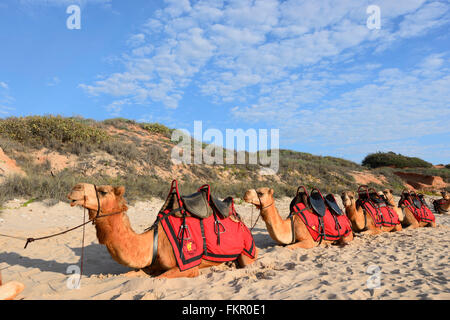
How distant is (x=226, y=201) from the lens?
5051mm

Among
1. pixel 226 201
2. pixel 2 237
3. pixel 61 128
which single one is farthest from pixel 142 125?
pixel 226 201

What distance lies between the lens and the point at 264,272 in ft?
14.4

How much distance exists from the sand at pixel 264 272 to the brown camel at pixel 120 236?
0.79 feet

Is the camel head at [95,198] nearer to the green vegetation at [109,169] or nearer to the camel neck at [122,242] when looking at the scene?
the camel neck at [122,242]

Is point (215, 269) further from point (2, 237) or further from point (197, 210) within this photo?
point (2, 237)

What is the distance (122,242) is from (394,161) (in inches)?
2053

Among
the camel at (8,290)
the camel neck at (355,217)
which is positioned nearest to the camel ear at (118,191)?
the camel at (8,290)

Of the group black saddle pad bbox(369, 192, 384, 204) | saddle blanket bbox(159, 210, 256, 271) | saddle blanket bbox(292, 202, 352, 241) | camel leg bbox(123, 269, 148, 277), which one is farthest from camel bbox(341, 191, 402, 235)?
camel leg bbox(123, 269, 148, 277)

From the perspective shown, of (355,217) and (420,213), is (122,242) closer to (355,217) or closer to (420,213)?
(355,217)

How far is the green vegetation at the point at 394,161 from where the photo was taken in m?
46.5

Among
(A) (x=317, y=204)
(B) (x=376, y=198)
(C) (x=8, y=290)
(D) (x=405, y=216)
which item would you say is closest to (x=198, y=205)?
(C) (x=8, y=290)

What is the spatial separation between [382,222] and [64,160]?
47.5 feet

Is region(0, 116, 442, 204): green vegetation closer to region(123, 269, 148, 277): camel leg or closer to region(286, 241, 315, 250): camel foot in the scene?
region(123, 269, 148, 277): camel leg

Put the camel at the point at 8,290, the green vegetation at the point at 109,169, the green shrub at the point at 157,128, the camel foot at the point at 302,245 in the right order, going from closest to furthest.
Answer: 1. the camel at the point at 8,290
2. the camel foot at the point at 302,245
3. the green vegetation at the point at 109,169
4. the green shrub at the point at 157,128
